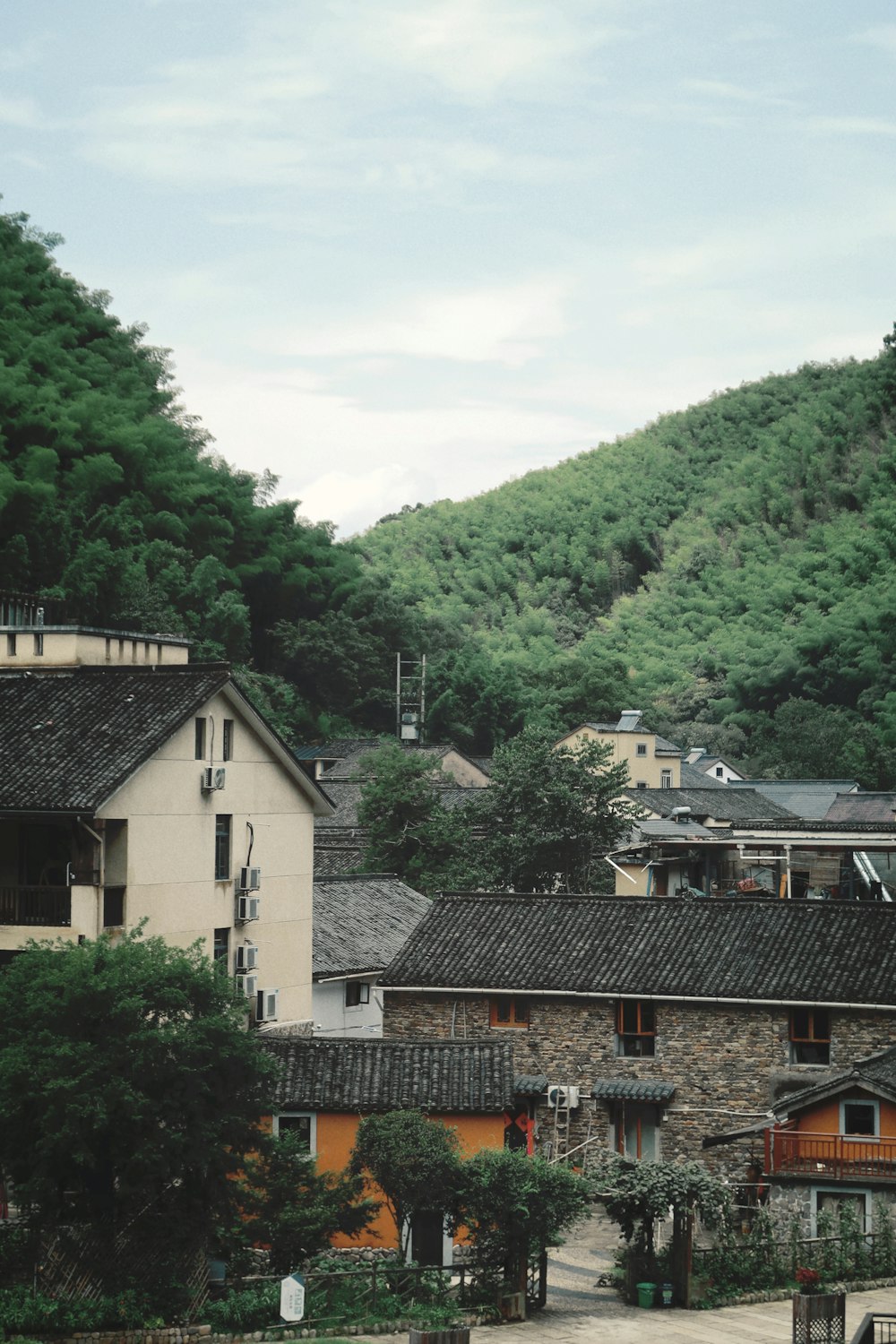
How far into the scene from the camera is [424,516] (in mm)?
133000

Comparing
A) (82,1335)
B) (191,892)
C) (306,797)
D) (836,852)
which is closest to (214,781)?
(191,892)

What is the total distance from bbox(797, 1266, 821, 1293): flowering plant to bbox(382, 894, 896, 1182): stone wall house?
4675 mm

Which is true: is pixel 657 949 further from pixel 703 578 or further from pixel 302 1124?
pixel 703 578

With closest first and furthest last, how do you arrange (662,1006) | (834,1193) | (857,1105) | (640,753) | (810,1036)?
(834,1193), (857,1105), (810,1036), (662,1006), (640,753)

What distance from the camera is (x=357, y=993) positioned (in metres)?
30.8

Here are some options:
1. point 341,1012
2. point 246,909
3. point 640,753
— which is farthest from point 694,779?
point 246,909

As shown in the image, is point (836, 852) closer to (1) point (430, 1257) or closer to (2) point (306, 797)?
(2) point (306, 797)

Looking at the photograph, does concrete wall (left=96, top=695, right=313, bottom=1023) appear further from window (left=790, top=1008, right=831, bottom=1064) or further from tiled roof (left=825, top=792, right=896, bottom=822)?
tiled roof (left=825, top=792, right=896, bottom=822)

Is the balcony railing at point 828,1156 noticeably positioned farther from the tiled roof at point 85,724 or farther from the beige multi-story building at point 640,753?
the beige multi-story building at point 640,753

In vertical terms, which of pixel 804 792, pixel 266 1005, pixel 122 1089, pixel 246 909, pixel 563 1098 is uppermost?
pixel 804 792

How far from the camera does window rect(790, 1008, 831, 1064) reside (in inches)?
1011

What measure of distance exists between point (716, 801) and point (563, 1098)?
3686 cm

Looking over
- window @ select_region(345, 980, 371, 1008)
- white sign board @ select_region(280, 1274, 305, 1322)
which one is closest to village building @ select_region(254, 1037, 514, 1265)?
white sign board @ select_region(280, 1274, 305, 1322)

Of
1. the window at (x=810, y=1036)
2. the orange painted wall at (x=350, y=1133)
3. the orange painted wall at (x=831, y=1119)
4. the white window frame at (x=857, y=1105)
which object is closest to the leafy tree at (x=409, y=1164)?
the orange painted wall at (x=350, y=1133)
